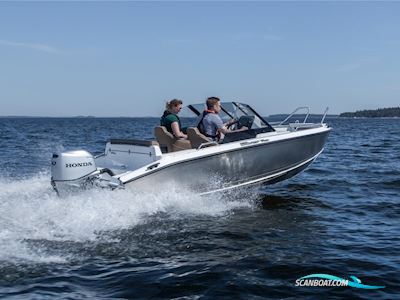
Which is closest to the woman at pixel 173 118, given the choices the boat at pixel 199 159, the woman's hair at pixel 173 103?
the woman's hair at pixel 173 103

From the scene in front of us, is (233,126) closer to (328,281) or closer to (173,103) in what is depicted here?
(173,103)

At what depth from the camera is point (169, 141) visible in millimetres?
8828

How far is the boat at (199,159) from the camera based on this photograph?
289 inches

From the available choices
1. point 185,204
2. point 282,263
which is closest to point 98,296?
point 282,263

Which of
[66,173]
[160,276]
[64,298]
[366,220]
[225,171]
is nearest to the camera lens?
[64,298]

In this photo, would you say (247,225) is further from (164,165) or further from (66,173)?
(66,173)

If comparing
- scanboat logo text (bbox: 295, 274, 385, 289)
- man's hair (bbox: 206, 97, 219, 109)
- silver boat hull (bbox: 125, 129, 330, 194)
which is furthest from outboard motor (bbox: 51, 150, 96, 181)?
scanboat logo text (bbox: 295, 274, 385, 289)

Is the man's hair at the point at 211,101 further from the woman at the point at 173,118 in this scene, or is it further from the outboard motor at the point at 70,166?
the outboard motor at the point at 70,166

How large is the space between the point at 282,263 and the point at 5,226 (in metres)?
3.51

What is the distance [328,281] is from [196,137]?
4005 mm

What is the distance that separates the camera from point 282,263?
19.0ft

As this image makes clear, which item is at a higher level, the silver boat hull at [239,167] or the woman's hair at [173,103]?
the woman's hair at [173,103]

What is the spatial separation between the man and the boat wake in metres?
1.09

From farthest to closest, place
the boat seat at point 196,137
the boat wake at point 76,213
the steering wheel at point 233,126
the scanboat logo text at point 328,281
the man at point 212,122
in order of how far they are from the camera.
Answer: the steering wheel at point 233,126, the man at point 212,122, the boat seat at point 196,137, the boat wake at point 76,213, the scanboat logo text at point 328,281
